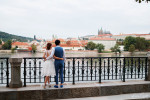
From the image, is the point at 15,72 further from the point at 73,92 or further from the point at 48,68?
the point at 73,92

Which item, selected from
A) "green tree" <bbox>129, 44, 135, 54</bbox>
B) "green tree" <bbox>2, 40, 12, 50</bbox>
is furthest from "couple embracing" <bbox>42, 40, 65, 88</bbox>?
"green tree" <bbox>2, 40, 12, 50</bbox>

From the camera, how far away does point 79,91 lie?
18.3 ft

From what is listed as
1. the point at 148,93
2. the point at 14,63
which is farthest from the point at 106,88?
the point at 14,63

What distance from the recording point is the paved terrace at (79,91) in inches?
203

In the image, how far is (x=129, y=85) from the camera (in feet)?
19.7

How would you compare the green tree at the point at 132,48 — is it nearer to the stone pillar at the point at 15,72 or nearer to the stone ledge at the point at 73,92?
the stone ledge at the point at 73,92

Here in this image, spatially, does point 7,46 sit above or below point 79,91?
above

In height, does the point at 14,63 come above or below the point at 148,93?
above

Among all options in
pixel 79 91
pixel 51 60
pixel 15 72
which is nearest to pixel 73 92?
pixel 79 91

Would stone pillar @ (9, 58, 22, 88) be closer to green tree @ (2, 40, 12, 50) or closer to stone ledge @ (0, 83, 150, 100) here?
stone ledge @ (0, 83, 150, 100)

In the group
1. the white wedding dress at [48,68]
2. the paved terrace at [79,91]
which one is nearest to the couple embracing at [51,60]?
the white wedding dress at [48,68]

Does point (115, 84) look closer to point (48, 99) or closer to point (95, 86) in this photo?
point (95, 86)

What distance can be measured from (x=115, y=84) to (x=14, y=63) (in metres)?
3.18

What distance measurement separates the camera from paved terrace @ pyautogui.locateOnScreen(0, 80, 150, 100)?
5.16 meters
